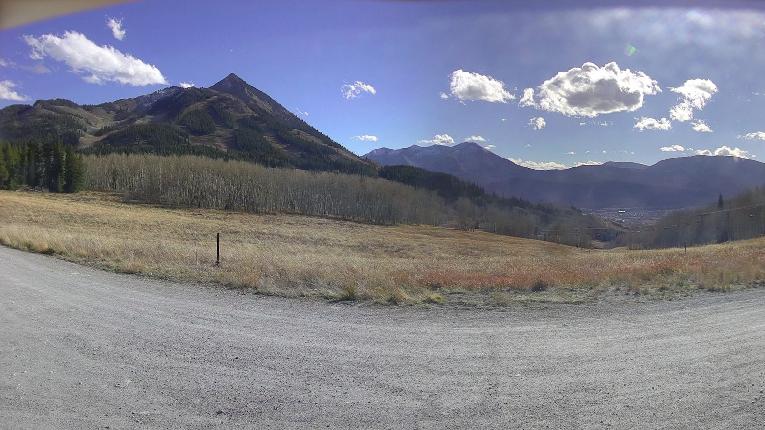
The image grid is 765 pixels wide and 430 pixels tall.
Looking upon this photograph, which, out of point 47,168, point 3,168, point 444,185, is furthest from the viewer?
point 444,185

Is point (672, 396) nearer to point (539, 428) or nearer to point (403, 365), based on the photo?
point (539, 428)

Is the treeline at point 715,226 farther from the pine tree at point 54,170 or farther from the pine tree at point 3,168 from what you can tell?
the pine tree at point 3,168

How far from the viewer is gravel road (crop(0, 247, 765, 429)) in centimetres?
448

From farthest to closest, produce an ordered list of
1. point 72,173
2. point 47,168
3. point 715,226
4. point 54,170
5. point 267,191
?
point 267,191 < point 715,226 < point 72,173 < point 47,168 < point 54,170

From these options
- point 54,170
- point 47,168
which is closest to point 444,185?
point 54,170

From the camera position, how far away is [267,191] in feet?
333

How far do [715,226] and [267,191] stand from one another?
8905 centimetres

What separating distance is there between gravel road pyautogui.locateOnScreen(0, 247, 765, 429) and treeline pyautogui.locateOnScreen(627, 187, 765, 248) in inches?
3784

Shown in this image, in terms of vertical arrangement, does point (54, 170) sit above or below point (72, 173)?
above

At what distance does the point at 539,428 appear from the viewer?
4.27m

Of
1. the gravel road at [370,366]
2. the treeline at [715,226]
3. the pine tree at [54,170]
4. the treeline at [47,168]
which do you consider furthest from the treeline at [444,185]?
the gravel road at [370,366]

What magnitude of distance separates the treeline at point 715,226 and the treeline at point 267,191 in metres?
14.3

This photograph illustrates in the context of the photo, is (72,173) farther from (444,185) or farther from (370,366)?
(370,366)

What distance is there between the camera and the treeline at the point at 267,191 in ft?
330
